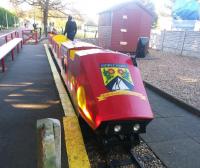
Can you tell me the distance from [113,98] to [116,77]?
300mm

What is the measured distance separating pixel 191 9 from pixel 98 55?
2582 centimetres

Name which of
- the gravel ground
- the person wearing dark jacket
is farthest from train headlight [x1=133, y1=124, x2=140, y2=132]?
the person wearing dark jacket

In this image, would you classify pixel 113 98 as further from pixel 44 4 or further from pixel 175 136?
pixel 44 4

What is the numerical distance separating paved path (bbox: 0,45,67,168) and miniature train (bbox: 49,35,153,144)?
2.33 feet

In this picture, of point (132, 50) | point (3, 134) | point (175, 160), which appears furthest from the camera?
point (132, 50)

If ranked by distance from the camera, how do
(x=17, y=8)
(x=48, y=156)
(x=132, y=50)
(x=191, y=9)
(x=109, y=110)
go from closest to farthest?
(x=48, y=156)
(x=109, y=110)
(x=132, y=50)
(x=191, y=9)
(x=17, y=8)

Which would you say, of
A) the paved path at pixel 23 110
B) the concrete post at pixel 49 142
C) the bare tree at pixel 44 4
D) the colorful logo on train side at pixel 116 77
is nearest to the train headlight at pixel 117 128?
the colorful logo on train side at pixel 116 77

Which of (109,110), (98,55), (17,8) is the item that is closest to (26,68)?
(98,55)

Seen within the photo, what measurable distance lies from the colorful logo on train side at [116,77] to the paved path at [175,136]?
109 centimetres

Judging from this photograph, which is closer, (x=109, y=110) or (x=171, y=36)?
(x=109, y=110)

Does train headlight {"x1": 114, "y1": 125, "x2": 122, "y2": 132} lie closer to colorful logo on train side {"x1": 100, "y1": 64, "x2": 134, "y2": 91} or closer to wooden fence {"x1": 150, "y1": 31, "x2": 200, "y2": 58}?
colorful logo on train side {"x1": 100, "y1": 64, "x2": 134, "y2": 91}

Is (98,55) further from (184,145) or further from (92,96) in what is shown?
(184,145)

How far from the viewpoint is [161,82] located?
305 inches

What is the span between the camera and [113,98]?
310 cm
